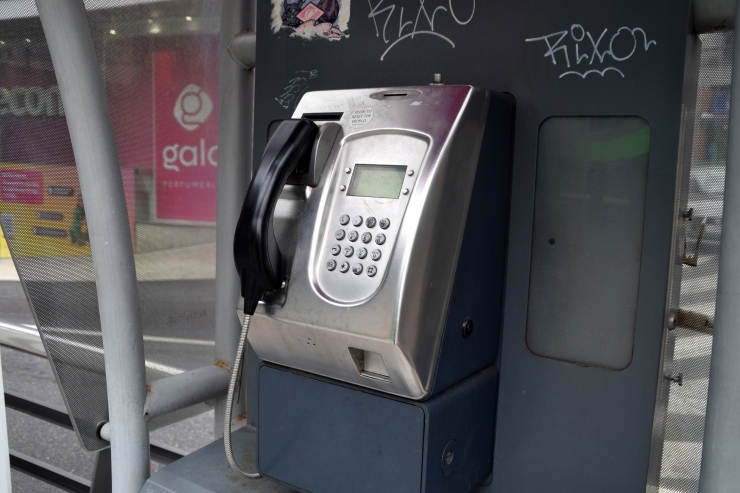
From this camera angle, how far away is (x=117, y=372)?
1.23m

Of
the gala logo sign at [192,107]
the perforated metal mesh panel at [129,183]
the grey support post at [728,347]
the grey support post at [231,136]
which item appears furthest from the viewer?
the gala logo sign at [192,107]

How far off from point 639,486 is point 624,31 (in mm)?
672

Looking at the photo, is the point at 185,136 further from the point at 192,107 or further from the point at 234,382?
the point at 234,382

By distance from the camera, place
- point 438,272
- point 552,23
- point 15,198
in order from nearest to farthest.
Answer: point 438,272, point 552,23, point 15,198

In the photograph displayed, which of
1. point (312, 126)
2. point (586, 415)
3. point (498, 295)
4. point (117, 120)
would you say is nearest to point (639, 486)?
point (586, 415)

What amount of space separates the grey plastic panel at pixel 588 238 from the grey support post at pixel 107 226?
728 mm

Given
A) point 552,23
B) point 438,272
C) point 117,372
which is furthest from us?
point 117,372

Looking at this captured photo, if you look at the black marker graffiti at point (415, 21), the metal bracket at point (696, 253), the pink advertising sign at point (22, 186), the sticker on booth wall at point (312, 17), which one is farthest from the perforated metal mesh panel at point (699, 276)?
the pink advertising sign at point (22, 186)

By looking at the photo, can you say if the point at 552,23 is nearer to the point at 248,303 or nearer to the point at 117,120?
the point at 248,303

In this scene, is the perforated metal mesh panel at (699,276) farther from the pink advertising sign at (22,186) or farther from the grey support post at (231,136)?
the pink advertising sign at (22,186)

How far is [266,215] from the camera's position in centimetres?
92

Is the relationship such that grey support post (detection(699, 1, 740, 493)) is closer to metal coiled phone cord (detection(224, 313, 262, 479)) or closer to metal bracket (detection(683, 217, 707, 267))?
metal bracket (detection(683, 217, 707, 267))

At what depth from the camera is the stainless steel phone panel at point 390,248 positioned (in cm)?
84

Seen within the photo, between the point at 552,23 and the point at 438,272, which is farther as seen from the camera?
the point at 552,23
